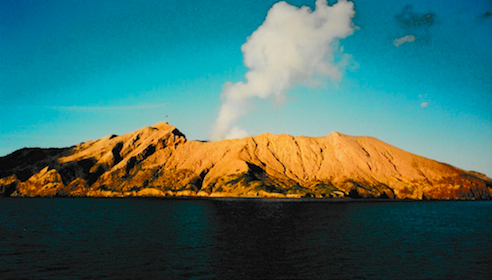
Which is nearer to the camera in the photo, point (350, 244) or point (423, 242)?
point (350, 244)

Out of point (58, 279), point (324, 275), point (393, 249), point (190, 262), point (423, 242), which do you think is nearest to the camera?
point (58, 279)

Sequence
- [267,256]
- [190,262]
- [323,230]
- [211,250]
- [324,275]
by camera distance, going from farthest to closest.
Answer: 1. [323,230]
2. [211,250]
3. [267,256]
4. [190,262]
5. [324,275]

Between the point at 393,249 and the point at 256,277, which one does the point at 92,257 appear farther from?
the point at 393,249

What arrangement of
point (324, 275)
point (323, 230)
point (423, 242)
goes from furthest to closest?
point (323, 230) < point (423, 242) < point (324, 275)

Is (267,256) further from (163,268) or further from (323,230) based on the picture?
(323,230)

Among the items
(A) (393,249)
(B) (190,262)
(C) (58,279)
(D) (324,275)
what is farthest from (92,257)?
(A) (393,249)

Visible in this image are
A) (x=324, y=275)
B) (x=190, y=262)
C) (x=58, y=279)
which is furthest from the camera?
(x=190, y=262)

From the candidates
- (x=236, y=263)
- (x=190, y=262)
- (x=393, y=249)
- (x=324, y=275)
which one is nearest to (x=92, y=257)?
(x=190, y=262)

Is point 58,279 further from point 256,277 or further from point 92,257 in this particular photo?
point 256,277

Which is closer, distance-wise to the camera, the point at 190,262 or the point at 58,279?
the point at 58,279
